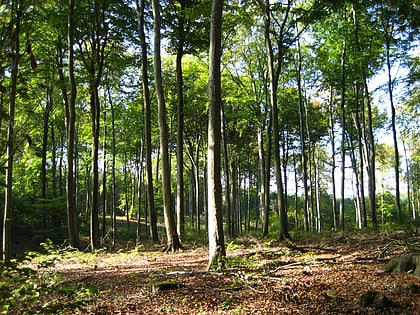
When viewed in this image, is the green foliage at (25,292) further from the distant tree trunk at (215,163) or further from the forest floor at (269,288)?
the distant tree trunk at (215,163)

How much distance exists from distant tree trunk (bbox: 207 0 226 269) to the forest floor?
0.44 m

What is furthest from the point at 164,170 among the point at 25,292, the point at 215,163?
the point at 25,292

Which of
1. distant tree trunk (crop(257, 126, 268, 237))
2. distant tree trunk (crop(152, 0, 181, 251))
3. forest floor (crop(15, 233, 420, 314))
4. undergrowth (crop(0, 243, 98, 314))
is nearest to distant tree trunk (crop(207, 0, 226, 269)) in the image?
forest floor (crop(15, 233, 420, 314))

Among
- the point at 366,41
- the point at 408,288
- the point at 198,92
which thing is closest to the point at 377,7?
the point at 366,41

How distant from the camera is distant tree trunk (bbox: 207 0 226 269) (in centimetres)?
726

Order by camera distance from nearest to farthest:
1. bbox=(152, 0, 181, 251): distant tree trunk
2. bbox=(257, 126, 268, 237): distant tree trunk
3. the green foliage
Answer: the green foliage, bbox=(152, 0, 181, 251): distant tree trunk, bbox=(257, 126, 268, 237): distant tree trunk

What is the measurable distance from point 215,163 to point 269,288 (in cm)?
283

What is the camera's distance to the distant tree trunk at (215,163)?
726cm

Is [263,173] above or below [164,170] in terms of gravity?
above

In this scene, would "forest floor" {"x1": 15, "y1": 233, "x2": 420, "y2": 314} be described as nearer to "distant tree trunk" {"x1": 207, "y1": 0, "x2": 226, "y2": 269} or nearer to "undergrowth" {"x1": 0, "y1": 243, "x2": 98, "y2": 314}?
"undergrowth" {"x1": 0, "y1": 243, "x2": 98, "y2": 314}

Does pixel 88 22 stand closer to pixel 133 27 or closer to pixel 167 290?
pixel 133 27

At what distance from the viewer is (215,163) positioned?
7.37 m

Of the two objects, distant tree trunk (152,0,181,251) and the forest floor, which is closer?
the forest floor

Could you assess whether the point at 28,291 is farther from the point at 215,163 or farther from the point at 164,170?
the point at 164,170
